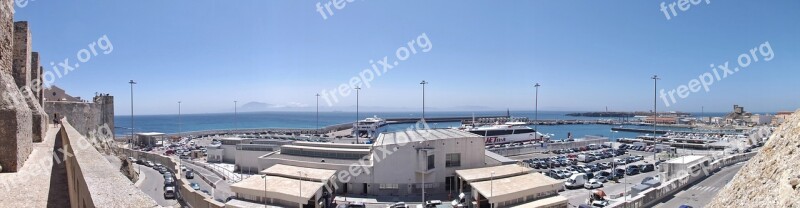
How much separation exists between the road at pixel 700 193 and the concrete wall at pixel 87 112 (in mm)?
28920

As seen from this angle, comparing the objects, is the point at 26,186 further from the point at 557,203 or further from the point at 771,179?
the point at 557,203

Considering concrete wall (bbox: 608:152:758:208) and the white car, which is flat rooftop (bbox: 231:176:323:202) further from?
the white car

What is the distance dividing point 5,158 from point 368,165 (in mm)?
19258

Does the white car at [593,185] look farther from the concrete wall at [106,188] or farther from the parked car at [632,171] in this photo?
the concrete wall at [106,188]

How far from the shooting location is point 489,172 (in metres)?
22.7

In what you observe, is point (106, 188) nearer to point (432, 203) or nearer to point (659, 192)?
point (432, 203)

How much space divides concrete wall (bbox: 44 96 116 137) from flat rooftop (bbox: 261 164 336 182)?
10531 millimetres

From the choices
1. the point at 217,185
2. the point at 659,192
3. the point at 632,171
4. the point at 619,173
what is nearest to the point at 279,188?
the point at 217,185

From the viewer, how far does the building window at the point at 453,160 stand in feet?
80.0

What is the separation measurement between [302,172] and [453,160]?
9.58 m

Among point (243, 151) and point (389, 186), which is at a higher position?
point (243, 151)

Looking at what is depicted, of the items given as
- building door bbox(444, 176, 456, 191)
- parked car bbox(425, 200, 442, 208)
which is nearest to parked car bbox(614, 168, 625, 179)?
building door bbox(444, 176, 456, 191)

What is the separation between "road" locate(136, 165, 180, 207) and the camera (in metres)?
19.8

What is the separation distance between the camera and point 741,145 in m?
43.3
